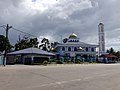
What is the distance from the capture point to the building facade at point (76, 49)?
309 ft

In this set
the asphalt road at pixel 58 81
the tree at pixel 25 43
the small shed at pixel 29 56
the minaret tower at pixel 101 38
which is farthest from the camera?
the minaret tower at pixel 101 38

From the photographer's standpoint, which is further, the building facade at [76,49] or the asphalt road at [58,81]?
the building facade at [76,49]

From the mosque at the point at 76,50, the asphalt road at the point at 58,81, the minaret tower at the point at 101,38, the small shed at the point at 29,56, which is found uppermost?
the minaret tower at the point at 101,38

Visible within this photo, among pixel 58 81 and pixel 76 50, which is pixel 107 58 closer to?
pixel 76 50

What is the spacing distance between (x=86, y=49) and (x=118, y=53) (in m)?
35.6

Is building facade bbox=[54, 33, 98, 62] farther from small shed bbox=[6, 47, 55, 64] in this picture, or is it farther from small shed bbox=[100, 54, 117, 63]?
small shed bbox=[6, 47, 55, 64]

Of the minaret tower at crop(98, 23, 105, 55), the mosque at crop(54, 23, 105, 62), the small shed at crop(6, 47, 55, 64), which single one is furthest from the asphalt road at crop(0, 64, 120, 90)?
the minaret tower at crop(98, 23, 105, 55)

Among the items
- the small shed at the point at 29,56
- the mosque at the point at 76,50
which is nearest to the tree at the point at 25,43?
the mosque at the point at 76,50

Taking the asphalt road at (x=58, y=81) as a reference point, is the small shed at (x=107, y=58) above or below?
above

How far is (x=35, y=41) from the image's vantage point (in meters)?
96.9

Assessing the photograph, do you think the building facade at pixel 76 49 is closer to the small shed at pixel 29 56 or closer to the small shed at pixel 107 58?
the small shed at pixel 107 58

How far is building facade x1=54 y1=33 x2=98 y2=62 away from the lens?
94319 mm

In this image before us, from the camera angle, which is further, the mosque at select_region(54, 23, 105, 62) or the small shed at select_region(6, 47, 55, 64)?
the mosque at select_region(54, 23, 105, 62)

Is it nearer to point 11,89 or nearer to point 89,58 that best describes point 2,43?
point 89,58
